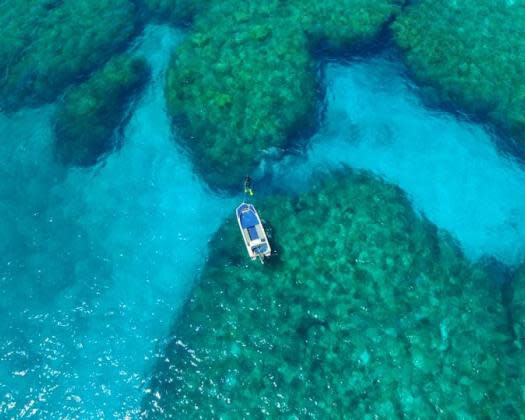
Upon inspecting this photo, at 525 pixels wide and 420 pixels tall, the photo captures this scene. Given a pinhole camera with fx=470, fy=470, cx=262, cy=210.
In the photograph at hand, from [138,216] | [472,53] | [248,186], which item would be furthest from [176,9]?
[472,53]

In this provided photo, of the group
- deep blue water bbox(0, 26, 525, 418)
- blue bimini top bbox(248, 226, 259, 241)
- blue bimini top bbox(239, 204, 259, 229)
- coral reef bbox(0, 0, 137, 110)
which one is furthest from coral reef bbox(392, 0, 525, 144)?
coral reef bbox(0, 0, 137, 110)

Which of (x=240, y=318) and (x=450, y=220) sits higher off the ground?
(x=450, y=220)

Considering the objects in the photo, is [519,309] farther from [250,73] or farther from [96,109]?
[96,109]

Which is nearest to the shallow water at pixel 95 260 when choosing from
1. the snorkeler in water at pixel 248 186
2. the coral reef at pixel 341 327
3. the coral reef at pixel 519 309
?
the snorkeler in water at pixel 248 186

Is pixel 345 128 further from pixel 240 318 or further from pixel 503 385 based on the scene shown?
pixel 503 385

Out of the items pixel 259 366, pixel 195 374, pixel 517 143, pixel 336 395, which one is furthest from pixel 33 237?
pixel 517 143

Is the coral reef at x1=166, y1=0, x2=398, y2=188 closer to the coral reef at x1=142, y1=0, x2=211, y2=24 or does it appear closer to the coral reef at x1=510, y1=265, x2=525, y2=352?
the coral reef at x1=142, y1=0, x2=211, y2=24

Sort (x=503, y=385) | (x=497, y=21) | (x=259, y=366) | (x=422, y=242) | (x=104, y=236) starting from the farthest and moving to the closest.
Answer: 1. (x=497, y=21)
2. (x=104, y=236)
3. (x=422, y=242)
4. (x=259, y=366)
5. (x=503, y=385)

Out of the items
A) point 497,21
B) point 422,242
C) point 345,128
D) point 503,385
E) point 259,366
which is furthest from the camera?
point 497,21
